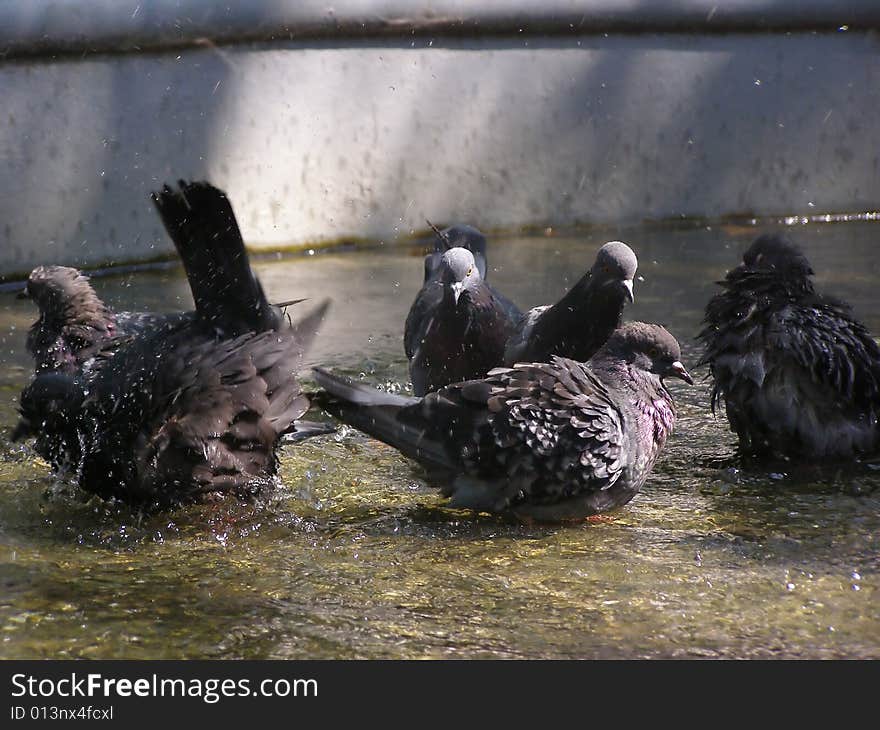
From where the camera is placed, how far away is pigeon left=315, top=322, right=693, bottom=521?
3967 mm

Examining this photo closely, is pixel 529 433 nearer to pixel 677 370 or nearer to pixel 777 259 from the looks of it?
pixel 677 370

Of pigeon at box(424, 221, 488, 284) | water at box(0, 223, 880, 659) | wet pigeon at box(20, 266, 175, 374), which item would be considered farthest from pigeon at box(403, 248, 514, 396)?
wet pigeon at box(20, 266, 175, 374)

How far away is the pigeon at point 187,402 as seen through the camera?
3.98 meters

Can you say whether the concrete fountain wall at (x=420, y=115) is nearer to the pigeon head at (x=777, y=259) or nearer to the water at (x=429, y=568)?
the water at (x=429, y=568)

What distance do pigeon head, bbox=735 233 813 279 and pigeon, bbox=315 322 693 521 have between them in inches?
32.1

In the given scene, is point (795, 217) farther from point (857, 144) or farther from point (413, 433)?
point (413, 433)

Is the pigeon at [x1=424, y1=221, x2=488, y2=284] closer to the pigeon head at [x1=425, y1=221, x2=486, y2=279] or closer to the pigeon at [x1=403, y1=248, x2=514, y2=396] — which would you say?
the pigeon head at [x1=425, y1=221, x2=486, y2=279]

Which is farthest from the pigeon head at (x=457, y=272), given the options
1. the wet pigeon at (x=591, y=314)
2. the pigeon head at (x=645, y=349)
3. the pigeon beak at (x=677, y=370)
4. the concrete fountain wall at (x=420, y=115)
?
the concrete fountain wall at (x=420, y=115)

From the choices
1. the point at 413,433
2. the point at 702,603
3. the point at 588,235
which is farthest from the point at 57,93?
the point at 702,603

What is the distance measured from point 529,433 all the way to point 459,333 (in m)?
1.15

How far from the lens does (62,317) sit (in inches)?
210

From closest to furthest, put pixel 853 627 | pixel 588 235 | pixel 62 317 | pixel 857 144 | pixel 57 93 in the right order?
1. pixel 853 627
2. pixel 62 317
3. pixel 57 93
4. pixel 588 235
5. pixel 857 144

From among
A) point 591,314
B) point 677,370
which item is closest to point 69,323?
point 591,314

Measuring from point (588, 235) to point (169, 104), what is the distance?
2910 millimetres
